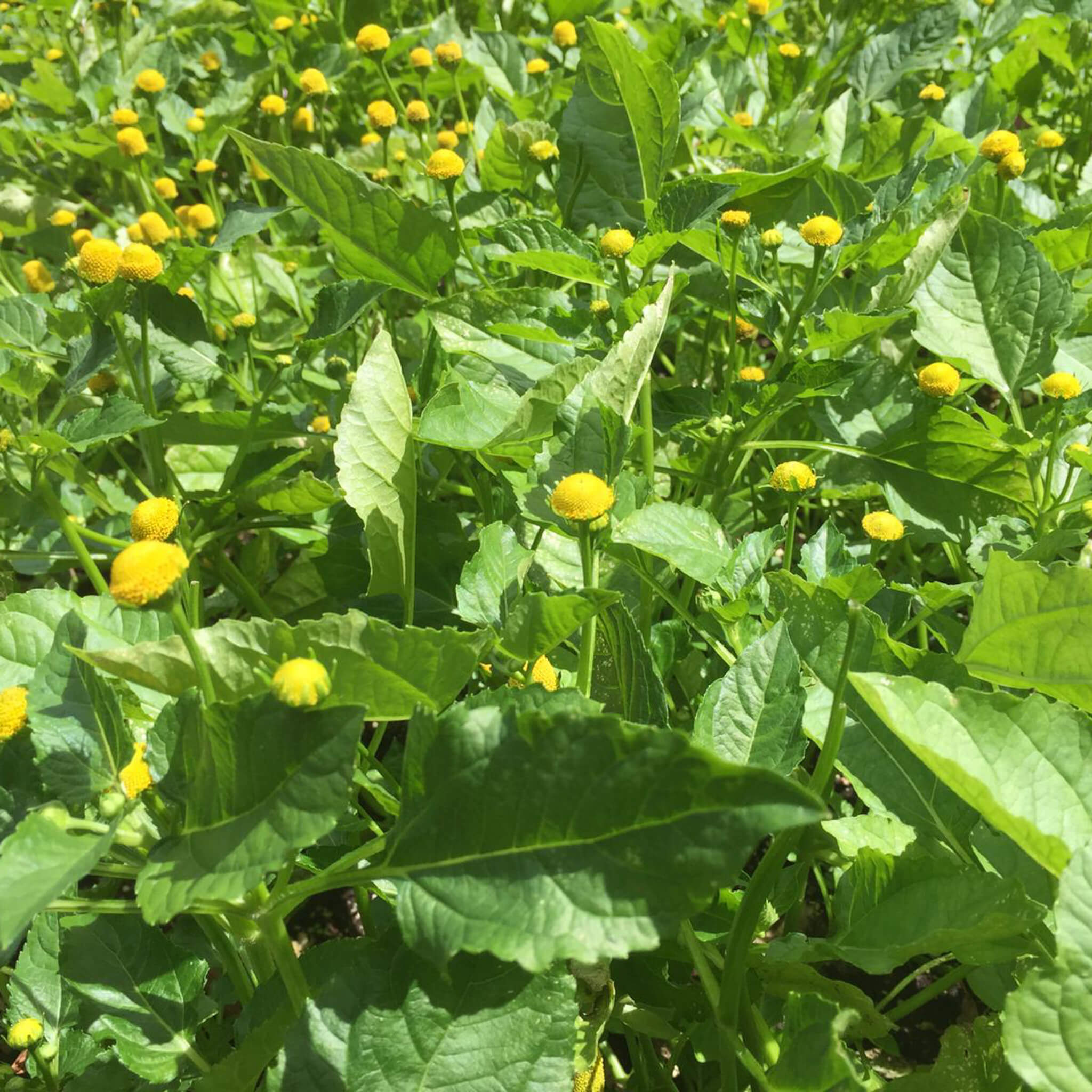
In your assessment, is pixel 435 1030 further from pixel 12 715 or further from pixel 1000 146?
pixel 1000 146

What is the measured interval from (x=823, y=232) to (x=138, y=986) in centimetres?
113

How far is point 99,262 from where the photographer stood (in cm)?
128

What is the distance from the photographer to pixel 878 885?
90cm

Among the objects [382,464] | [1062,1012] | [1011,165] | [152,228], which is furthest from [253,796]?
[1011,165]

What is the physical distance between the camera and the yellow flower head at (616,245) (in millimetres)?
1303

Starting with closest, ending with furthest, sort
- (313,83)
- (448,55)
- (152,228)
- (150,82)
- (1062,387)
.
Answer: (1062,387), (152,228), (448,55), (313,83), (150,82)

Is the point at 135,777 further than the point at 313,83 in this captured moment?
No

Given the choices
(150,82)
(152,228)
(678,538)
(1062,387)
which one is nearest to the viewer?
(678,538)

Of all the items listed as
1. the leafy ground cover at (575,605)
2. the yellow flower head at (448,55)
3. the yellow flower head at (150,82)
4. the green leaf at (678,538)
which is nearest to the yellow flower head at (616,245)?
the leafy ground cover at (575,605)

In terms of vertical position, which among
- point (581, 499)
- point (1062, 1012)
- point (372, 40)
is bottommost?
point (1062, 1012)

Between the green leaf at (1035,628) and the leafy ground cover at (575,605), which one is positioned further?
the green leaf at (1035,628)

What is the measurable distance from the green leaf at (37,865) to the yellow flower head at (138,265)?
785 mm

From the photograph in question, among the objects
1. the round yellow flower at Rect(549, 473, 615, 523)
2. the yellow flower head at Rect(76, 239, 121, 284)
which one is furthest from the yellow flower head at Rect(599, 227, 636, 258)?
the yellow flower head at Rect(76, 239, 121, 284)

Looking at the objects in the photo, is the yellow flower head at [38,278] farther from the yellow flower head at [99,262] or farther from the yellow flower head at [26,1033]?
the yellow flower head at [26,1033]
